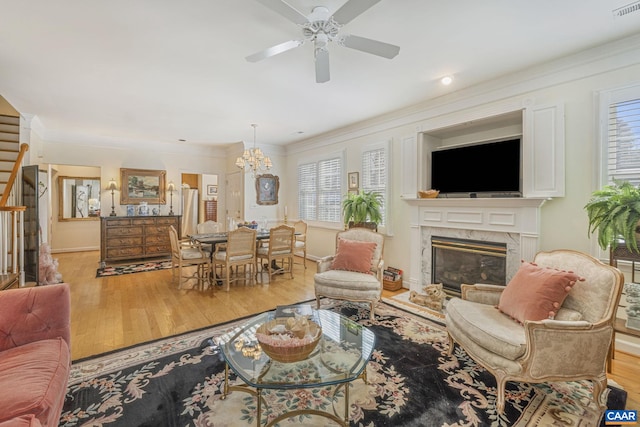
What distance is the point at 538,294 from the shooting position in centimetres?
203

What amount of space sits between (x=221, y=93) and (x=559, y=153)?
3.99 meters

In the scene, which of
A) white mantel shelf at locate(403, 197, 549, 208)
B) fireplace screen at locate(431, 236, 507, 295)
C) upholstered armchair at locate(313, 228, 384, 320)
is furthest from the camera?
fireplace screen at locate(431, 236, 507, 295)

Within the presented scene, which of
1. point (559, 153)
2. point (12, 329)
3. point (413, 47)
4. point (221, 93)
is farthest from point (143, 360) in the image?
point (559, 153)

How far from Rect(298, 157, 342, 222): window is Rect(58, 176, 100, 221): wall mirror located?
577cm

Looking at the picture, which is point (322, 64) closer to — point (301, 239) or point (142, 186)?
point (301, 239)

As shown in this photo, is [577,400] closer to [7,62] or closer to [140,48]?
[140,48]

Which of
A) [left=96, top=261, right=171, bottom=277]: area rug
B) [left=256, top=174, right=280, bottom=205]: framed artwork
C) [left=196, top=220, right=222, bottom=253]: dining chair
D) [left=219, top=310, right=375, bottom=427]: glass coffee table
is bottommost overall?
[left=96, top=261, right=171, bottom=277]: area rug

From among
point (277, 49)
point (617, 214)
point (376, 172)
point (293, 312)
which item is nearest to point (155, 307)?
point (293, 312)

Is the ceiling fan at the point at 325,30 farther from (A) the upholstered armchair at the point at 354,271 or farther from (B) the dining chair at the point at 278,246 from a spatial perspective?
(B) the dining chair at the point at 278,246

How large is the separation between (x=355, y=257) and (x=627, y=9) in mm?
3103

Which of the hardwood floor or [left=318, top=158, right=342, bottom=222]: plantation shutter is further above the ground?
[left=318, top=158, right=342, bottom=222]: plantation shutter

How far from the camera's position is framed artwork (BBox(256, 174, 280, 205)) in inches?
269

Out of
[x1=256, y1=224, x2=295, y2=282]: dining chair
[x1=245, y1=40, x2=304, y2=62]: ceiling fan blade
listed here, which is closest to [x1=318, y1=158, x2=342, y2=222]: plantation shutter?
[x1=256, y1=224, x2=295, y2=282]: dining chair

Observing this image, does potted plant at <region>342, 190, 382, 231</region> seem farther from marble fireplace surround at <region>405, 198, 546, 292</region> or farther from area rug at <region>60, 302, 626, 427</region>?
area rug at <region>60, 302, 626, 427</region>
